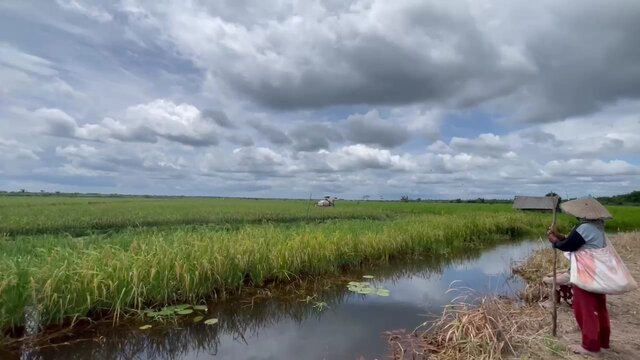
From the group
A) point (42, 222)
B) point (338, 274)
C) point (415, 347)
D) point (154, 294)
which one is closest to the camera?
point (415, 347)

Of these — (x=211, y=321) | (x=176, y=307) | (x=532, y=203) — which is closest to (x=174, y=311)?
(x=176, y=307)

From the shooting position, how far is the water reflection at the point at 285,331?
5.64 metres

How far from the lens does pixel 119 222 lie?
18188mm

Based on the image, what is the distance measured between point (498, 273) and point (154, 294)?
10049 mm

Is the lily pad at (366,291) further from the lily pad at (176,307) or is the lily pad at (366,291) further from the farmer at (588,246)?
the farmer at (588,246)

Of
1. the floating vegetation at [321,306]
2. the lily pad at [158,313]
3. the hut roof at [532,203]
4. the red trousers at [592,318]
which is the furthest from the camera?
the floating vegetation at [321,306]

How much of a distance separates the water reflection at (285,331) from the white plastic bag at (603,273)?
2.85m

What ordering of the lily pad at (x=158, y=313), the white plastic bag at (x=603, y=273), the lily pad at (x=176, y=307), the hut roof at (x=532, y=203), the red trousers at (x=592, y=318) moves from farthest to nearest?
the lily pad at (x=176, y=307) < the lily pad at (x=158, y=313) < the hut roof at (x=532, y=203) < the red trousers at (x=592, y=318) < the white plastic bag at (x=603, y=273)

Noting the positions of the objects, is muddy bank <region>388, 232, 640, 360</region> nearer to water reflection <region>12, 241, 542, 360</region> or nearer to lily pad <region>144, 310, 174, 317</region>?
water reflection <region>12, 241, 542, 360</region>

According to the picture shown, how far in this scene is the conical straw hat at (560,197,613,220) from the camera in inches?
172

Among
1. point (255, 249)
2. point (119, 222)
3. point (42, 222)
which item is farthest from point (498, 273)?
point (42, 222)

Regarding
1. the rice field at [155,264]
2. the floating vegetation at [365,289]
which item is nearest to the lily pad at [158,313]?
the rice field at [155,264]

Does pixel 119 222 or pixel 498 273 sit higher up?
pixel 119 222

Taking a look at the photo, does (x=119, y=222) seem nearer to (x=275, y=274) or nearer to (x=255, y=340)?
(x=275, y=274)
